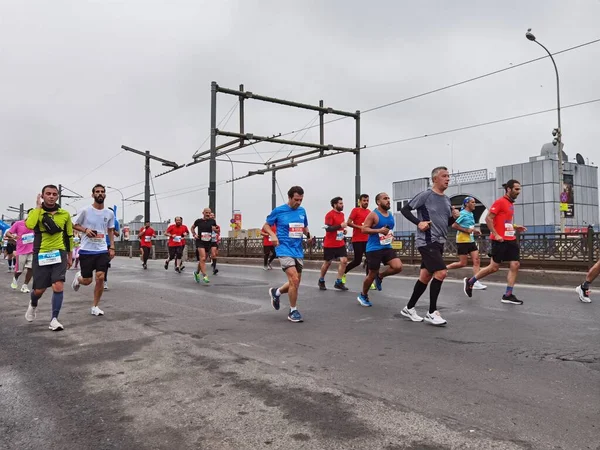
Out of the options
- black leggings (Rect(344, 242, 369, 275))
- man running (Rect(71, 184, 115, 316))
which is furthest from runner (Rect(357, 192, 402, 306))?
man running (Rect(71, 184, 115, 316))

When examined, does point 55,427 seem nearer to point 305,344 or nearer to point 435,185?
point 305,344

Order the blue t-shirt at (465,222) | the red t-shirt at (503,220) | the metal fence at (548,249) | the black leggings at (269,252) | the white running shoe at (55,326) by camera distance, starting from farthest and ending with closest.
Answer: the black leggings at (269,252) → the metal fence at (548,249) → the blue t-shirt at (465,222) → the red t-shirt at (503,220) → the white running shoe at (55,326)

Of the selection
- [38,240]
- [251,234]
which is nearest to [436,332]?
[38,240]

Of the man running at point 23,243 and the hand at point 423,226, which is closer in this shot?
the hand at point 423,226

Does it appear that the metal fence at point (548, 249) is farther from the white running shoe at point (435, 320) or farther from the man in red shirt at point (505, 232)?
the white running shoe at point (435, 320)

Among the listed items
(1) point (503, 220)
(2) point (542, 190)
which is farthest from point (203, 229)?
(2) point (542, 190)

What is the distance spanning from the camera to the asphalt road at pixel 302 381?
9.05 ft

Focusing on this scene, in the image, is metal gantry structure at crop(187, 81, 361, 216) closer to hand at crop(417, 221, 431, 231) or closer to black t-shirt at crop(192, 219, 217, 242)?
black t-shirt at crop(192, 219, 217, 242)

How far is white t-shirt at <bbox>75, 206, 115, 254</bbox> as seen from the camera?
6.83m

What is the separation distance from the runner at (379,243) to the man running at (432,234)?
1.34 m

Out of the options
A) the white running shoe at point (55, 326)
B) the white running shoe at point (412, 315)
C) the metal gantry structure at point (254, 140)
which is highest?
the metal gantry structure at point (254, 140)

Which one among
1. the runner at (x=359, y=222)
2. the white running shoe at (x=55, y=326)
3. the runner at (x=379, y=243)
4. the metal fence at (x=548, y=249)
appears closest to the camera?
the white running shoe at (x=55, y=326)

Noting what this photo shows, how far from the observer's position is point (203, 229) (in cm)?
1297

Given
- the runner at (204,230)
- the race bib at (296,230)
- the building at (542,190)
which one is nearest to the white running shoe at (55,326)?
the race bib at (296,230)
